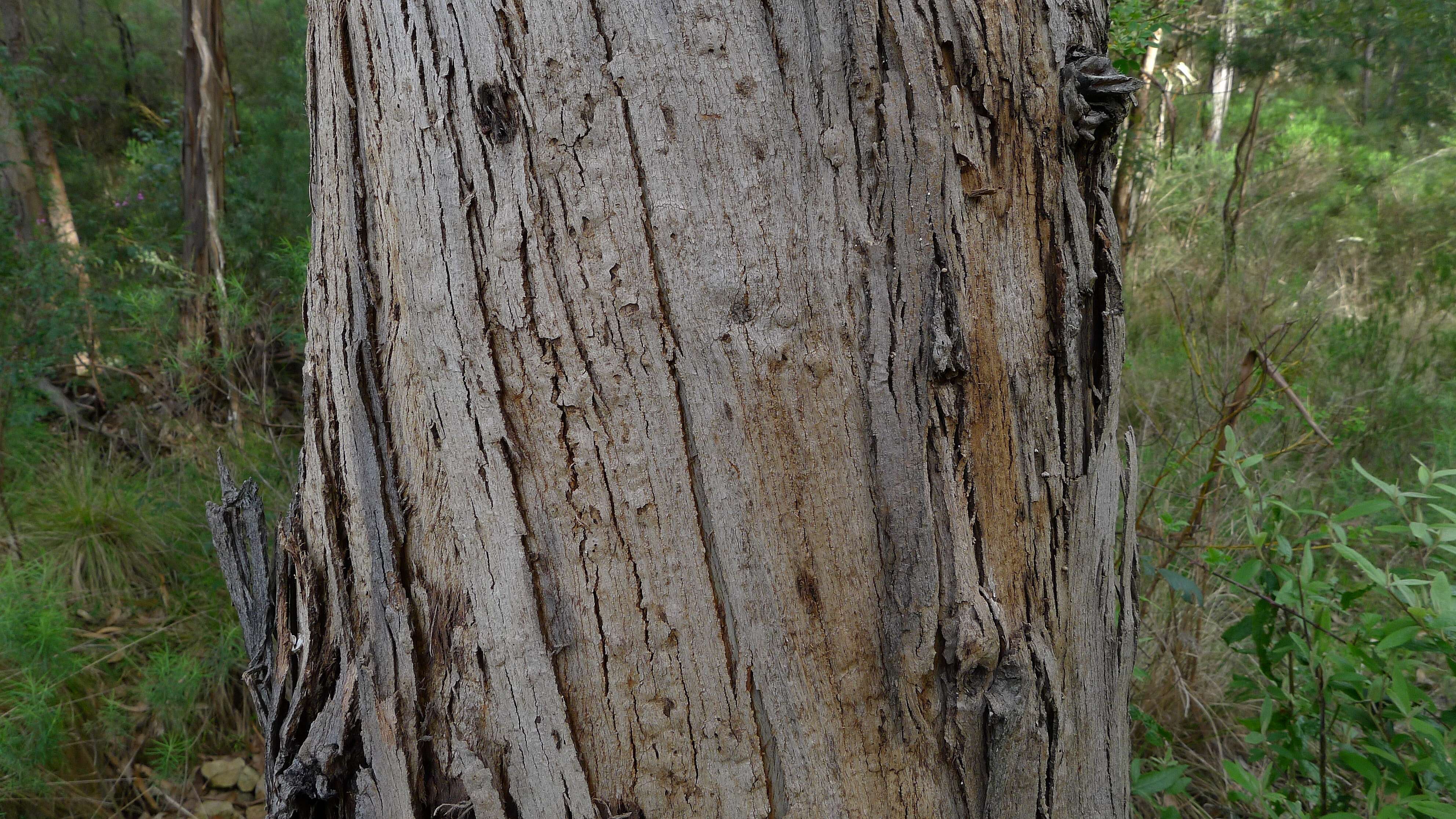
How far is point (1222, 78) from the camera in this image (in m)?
8.80

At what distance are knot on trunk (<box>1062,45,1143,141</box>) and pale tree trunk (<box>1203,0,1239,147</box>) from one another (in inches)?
225

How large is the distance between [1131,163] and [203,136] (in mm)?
6553

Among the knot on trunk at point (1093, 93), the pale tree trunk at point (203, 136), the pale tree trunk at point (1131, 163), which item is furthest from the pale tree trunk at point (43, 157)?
the pale tree trunk at point (1131, 163)

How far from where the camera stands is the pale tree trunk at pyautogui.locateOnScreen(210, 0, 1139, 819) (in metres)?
0.98

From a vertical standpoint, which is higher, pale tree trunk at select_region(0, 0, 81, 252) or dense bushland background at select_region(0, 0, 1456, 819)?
pale tree trunk at select_region(0, 0, 81, 252)

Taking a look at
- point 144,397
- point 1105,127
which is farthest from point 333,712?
point 144,397

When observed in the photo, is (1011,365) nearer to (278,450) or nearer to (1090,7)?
(1090,7)

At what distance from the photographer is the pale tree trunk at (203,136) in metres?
5.98

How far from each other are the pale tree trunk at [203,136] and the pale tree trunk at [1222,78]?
23.2 feet

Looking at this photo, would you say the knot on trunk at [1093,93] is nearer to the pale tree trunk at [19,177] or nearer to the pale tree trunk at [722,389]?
the pale tree trunk at [722,389]

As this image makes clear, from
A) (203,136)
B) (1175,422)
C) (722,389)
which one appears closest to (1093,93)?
(722,389)

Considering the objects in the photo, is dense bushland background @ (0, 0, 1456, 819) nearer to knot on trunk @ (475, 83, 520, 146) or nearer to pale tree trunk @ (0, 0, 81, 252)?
pale tree trunk @ (0, 0, 81, 252)

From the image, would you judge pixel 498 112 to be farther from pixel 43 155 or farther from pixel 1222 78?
pixel 1222 78

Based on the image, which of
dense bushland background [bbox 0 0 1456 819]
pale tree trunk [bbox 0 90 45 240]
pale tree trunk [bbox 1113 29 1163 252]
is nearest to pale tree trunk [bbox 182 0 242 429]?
dense bushland background [bbox 0 0 1456 819]
